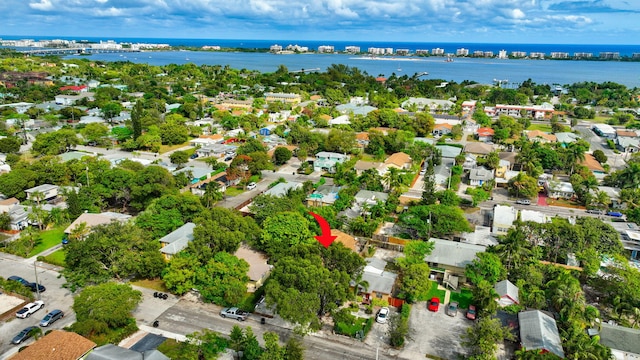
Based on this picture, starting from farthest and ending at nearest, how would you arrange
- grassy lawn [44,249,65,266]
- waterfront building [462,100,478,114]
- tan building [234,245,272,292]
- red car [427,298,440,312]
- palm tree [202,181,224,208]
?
waterfront building [462,100,478,114]
palm tree [202,181,224,208]
grassy lawn [44,249,65,266]
tan building [234,245,272,292]
red car [427,298,440,312]

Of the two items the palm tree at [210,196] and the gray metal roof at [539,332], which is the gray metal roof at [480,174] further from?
the palm tree at [210,196]

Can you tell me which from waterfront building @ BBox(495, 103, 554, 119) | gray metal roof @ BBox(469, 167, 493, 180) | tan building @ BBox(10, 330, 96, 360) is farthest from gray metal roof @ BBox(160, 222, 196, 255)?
waterfront building @ BBox(495, 103, 554, 119)

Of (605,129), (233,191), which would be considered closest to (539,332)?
(233,191)

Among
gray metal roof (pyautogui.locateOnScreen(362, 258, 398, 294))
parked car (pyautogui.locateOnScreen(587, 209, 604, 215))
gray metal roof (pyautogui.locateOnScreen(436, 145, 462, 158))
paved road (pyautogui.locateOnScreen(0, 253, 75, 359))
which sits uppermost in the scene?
gray metal roof (pyautogui.locateOnScreen(436, 145, 462, 158))

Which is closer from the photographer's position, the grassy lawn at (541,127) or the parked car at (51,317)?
the parked car at (51,317)

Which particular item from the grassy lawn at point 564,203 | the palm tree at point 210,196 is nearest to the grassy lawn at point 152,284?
the palm tree at point 210,196

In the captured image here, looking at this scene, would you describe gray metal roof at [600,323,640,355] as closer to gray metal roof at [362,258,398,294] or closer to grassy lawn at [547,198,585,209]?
gray metal roof at [362,258,398,294]
